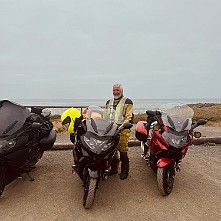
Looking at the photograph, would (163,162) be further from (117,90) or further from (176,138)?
(117,90)

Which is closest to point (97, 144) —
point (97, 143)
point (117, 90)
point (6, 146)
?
point (97, 143)

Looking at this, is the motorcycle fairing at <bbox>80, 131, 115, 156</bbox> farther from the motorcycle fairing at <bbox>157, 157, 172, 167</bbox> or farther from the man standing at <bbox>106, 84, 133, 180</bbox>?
the man standing at <bbox>106, 84, 133, 180</bbox>

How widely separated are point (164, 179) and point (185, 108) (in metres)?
1.46

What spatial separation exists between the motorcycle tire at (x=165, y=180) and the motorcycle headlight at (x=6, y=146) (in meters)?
2.31

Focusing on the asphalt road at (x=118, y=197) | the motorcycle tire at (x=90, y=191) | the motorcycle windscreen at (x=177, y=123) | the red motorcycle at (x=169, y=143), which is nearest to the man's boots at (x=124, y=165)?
the asphalt road at (x=118, y=197)

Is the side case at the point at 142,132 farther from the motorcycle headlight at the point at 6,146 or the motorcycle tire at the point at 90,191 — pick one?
the motorcycle headlight at the point at 6,146

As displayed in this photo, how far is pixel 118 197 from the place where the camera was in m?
4.96

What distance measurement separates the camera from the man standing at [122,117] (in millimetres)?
5742

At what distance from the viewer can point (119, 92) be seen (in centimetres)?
599

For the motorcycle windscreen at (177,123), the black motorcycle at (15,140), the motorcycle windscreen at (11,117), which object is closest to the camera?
the black motorcycle at (15,140)

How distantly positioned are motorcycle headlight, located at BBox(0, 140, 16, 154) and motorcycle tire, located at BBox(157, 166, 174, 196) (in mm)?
2314

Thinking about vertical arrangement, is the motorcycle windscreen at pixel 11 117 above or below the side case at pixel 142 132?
above

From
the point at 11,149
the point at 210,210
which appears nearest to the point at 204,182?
the point at 210,210

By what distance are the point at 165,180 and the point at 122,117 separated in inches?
61.7
